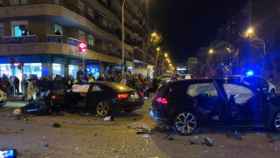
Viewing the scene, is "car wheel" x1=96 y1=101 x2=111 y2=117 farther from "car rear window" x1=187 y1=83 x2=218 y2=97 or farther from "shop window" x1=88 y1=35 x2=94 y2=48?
"shop window" x1=88 y1=35 x2=94 y2=48

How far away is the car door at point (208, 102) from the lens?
34.0 feet

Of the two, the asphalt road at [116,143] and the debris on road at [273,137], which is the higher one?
the debris on road at [273,137]

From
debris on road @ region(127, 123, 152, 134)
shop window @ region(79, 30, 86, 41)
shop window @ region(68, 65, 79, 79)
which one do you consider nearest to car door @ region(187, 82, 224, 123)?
debris on road @ region(127, 123, 152, 134)

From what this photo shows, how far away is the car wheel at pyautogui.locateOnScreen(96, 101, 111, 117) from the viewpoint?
48.2 feet

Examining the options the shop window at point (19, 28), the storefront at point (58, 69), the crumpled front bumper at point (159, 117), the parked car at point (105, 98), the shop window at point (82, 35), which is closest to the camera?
the crumpled front bumper at point (159, 117)

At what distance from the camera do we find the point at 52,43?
29.3 meters

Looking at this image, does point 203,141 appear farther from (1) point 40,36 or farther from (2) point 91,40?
(2) point 91,40

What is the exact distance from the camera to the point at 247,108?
33.8 feet

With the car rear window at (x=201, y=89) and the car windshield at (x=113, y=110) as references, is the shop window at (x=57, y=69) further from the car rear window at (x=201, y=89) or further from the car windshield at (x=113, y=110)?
the car rear window at (x=201, y=89)

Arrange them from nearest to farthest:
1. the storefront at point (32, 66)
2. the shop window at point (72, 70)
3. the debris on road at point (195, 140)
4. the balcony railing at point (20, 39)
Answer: the debris on road at point (195, 140), the storefront at point (32, 66), the balcony railing at point (20, 39), the shop window at point (72, 70)

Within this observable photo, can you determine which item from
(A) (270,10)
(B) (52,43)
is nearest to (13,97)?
(B) (52,43)

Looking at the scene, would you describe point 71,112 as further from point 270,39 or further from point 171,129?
point 270,39

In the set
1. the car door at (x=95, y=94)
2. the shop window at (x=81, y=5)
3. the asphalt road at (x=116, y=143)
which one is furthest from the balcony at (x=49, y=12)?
the asphalt road at (x=116, y=143)

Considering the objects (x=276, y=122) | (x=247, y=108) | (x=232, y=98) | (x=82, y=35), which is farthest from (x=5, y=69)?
(x=276, y=122)
